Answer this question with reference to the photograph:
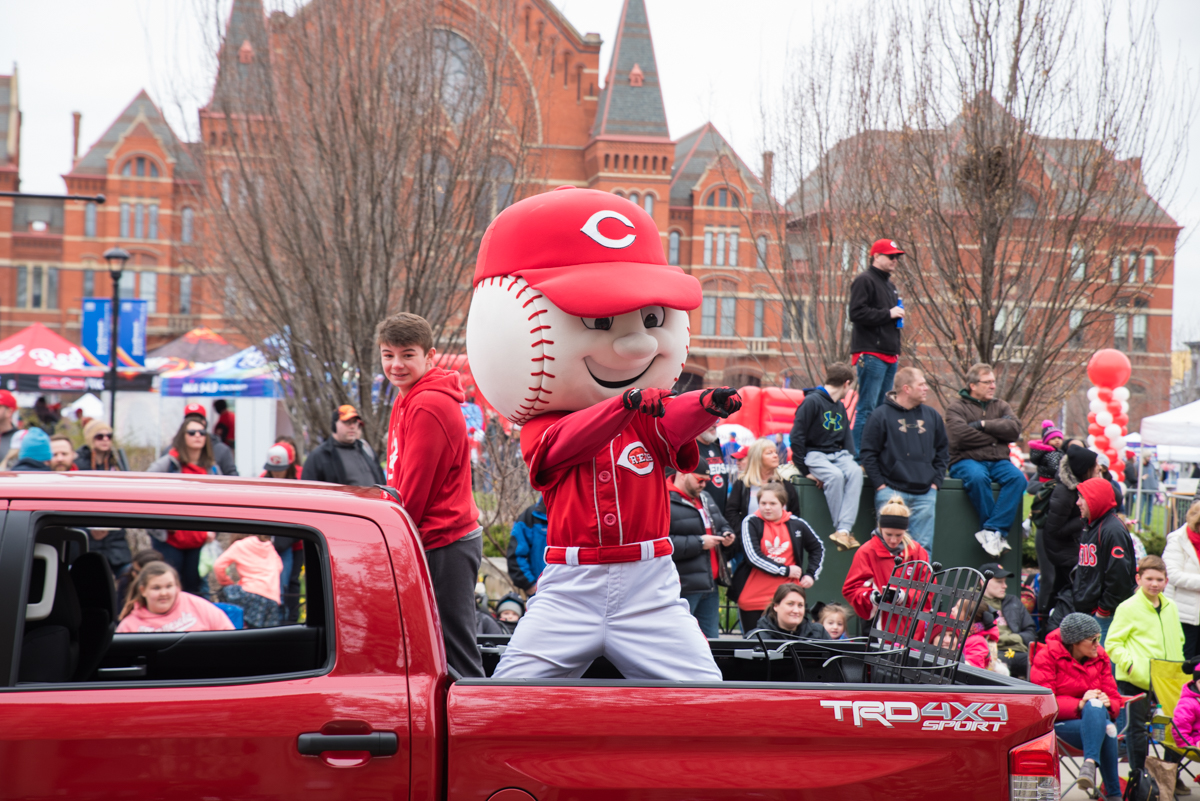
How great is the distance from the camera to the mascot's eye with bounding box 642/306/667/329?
356cm

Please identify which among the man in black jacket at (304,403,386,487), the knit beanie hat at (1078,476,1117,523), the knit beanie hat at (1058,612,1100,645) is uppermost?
the man in black jacket at (304,403,386,487)

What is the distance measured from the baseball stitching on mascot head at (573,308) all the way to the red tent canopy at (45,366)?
59.1 feet

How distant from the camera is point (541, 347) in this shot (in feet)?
11.4

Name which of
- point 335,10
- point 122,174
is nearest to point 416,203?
point 335,10

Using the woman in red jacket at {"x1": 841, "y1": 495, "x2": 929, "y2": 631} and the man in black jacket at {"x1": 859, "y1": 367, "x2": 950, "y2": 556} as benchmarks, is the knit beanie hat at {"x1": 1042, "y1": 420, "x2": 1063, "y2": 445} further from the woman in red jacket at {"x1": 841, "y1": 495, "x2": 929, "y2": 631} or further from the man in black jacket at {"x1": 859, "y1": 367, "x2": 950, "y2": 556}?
the woman in red jacket at {"x1": 841, "y1": 495, "x2": 929, "y2": 631}

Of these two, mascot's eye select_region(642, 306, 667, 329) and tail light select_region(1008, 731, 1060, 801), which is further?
mascot's eye select_region(642, 306, 667, 329)

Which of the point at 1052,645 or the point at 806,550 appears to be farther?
the point at 806,550

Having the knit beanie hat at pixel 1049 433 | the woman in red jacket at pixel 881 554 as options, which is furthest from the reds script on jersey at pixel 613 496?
the knit beanie hat at pixel 1049 433

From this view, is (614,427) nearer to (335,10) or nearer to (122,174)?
(335,10)

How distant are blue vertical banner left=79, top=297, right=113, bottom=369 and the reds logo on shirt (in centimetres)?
2054

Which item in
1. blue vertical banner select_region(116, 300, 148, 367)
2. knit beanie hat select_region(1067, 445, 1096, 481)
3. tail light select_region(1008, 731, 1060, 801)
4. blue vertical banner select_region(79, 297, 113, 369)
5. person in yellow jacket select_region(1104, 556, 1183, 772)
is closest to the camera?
tail light select_region(1008, 731, 1060, 801)

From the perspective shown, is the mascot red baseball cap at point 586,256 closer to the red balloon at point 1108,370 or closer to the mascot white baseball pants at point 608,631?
the mascot white baseball pants at point 608,631

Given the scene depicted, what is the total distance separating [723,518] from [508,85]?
7.33 m

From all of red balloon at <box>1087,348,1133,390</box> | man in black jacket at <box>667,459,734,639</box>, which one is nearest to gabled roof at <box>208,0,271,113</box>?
man in black jacket at <box>667,459,734,639</box>
